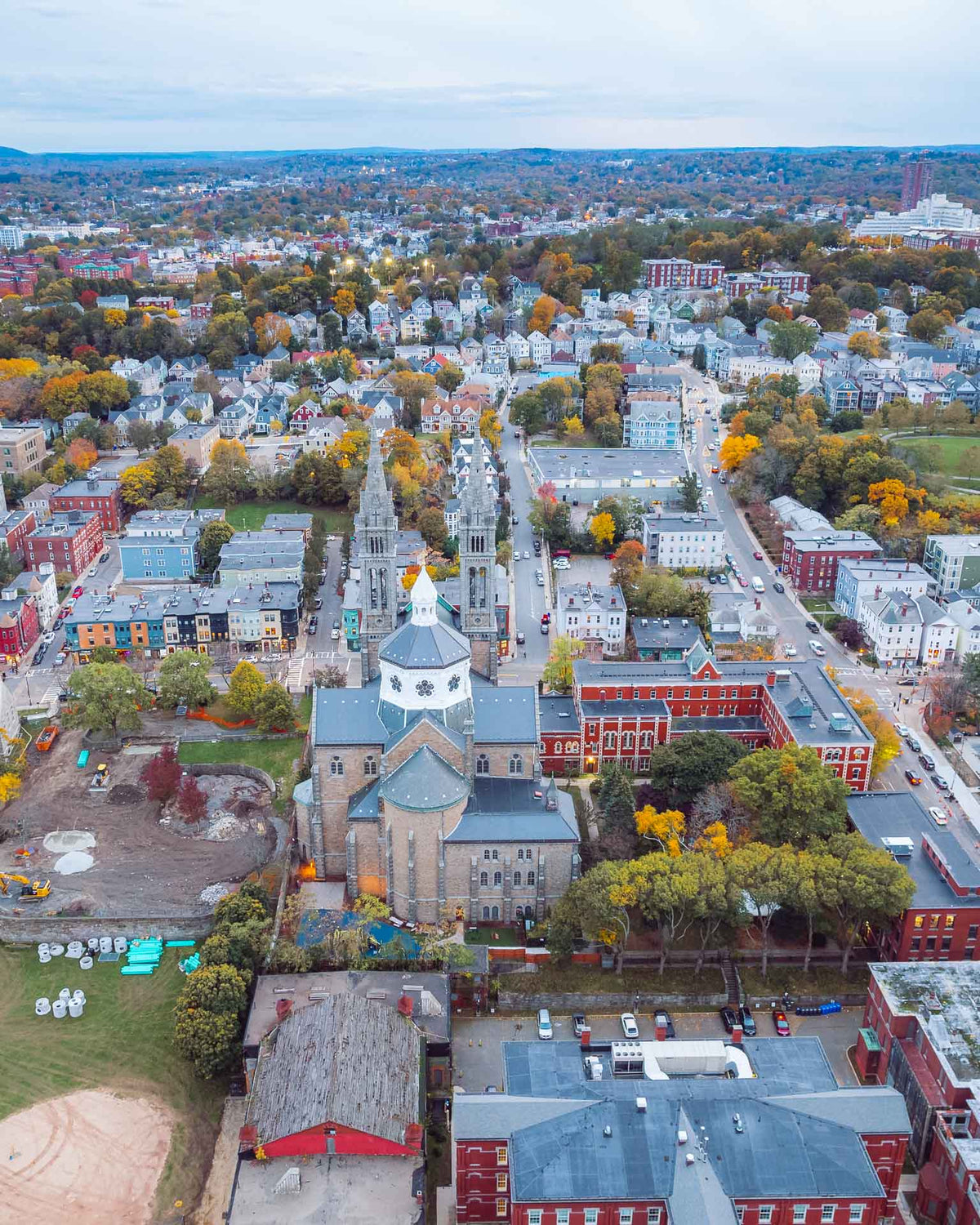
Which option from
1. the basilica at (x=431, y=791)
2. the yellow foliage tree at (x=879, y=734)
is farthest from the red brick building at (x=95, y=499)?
the yellow foliage tree at (x=879, y=734)

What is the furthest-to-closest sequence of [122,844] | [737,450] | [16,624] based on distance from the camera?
1. [737,450]
2. [16,624]
3. [122,844]

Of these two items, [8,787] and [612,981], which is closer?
[612,981]

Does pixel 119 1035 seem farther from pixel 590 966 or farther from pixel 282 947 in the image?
pixel 590 966

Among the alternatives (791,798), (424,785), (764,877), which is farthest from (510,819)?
(791,798)

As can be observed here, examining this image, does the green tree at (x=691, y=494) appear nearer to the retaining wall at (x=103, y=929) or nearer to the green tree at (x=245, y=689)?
the green tree at (x=245, y=689)

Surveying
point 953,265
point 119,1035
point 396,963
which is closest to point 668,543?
point 396,963

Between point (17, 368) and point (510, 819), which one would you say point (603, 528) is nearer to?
point (510, 819)
